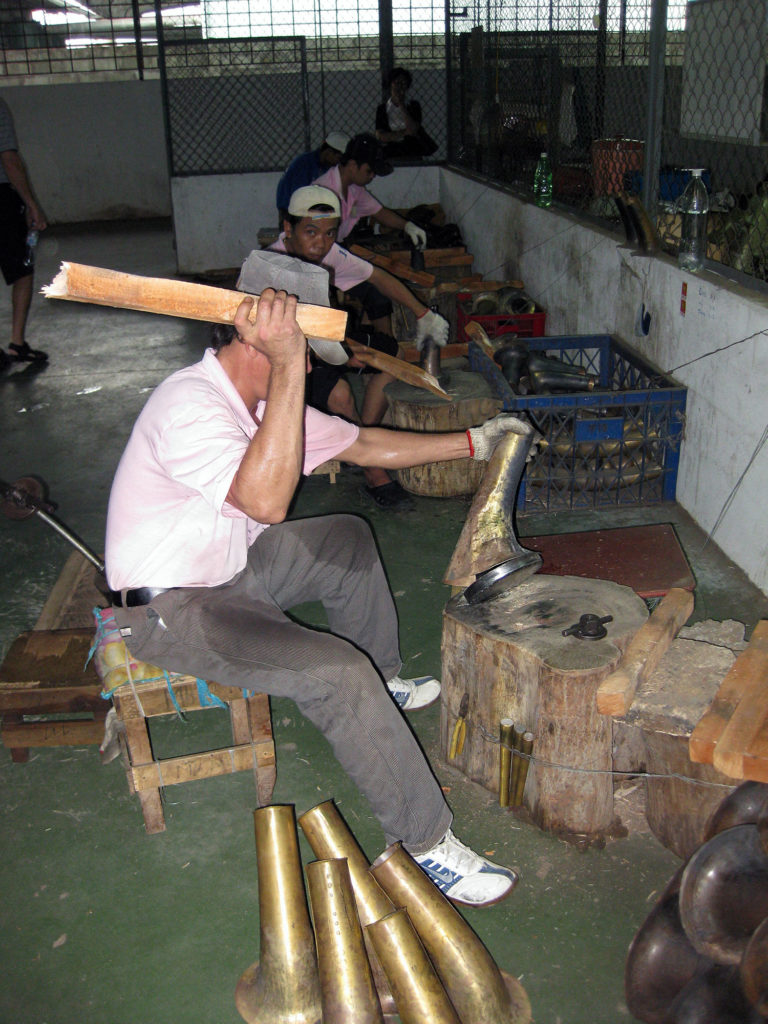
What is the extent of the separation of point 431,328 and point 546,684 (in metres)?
3.12

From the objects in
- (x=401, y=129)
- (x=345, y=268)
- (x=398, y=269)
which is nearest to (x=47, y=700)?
(x=345, y=268)

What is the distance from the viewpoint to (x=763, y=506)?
3678 millimetres

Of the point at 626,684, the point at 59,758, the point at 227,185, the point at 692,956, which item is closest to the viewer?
the point at 692,956

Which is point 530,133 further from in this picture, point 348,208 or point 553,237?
point 348,208

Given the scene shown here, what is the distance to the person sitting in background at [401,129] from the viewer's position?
32.3 ft

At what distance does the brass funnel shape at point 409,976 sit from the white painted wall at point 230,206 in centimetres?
912

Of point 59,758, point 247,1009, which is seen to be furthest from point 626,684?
point 59,758

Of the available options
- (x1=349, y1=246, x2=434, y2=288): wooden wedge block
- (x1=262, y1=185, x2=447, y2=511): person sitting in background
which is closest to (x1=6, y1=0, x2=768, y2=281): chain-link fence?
(x1=349, y1=246, x2=434, y2=288): wooden wedge block

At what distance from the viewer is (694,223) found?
418 centimetres

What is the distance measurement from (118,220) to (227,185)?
194 inches

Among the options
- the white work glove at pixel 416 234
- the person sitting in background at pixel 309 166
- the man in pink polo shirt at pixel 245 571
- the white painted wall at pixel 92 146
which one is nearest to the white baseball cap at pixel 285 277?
the man in pink polo shirt at pixel 245 571

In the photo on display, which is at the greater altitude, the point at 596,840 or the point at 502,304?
the point at 502,304

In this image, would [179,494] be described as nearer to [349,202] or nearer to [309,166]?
[349,202]

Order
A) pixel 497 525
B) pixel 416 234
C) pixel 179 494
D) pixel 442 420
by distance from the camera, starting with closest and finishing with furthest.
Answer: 1. pixel 179 494
2. pixel 497 525
3. pixel 442 420
4. pixel 416 234
